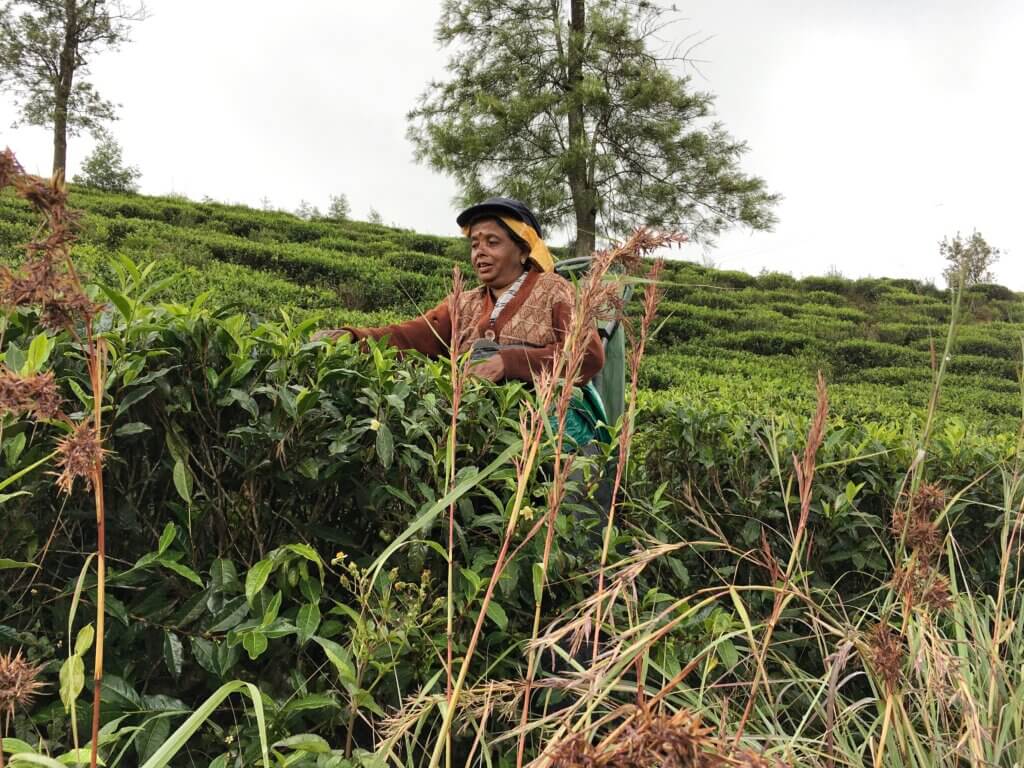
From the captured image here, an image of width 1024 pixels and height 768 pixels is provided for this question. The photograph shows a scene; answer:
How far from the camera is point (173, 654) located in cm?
142

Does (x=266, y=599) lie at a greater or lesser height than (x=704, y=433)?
lesser

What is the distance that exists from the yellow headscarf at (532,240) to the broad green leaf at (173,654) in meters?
2.17

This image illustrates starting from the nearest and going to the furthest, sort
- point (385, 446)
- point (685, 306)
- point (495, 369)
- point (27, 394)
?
point (27, 394)
point (385, 446)
point (495, 369)
point (685, 306)

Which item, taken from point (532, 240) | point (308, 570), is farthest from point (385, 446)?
point (532, 240)

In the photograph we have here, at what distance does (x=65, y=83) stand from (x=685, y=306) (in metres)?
17.7

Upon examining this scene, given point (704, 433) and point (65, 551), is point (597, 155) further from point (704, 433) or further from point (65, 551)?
point (65, 551)

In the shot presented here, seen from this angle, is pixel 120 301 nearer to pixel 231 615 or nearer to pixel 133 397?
pixel 133 397

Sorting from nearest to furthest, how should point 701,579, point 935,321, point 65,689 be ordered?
point 65,689
point 701,579
point 935,321

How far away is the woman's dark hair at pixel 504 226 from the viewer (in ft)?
10.5

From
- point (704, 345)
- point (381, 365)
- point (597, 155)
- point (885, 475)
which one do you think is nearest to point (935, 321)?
point (704, 345)

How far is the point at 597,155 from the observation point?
1389 centimetres

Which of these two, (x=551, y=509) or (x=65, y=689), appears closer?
(x=551, y=509)

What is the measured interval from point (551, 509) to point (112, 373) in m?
1.04

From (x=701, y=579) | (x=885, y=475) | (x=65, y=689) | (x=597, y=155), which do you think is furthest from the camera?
(x=597, y=155)
